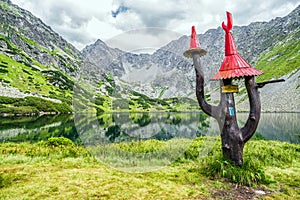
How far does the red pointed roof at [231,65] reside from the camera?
732 centimetres

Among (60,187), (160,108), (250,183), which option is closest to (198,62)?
(160,108)

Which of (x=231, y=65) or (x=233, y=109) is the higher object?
(x=231, y=65)

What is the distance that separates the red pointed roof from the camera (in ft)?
24.0

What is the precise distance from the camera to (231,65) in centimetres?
763

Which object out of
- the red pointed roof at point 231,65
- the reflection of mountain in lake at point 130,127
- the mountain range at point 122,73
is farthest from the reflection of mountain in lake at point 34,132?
the red pointed roof at point 231,65

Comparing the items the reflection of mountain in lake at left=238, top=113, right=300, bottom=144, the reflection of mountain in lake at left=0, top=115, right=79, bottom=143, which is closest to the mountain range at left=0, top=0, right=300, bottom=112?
the reflection of mountain in lake at left=0, top=115, right=79, bottom=143

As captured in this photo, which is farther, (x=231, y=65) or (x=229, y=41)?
(x=229, y=41)

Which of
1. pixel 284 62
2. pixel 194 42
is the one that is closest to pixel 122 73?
pixel 194 42

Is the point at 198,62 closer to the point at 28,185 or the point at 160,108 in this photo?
the point at 160,108

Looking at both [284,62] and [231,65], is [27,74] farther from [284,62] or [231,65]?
[284,62]

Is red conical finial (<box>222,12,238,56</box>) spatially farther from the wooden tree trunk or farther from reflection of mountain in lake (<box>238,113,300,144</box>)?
reflection of mountain in lake (<box>238,113,300,144</box>)

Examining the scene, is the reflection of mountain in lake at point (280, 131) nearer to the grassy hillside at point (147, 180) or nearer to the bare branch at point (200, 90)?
the grassy hillside at point (147, 180)

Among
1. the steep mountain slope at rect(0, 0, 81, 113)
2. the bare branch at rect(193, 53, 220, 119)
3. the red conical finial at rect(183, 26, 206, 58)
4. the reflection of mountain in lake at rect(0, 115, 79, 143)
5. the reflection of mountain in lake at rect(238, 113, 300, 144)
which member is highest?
the steep mountain slope at rect(0, 0, 81, 113)

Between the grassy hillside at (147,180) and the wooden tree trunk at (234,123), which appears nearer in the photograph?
the grassy hillside at (147,180)
